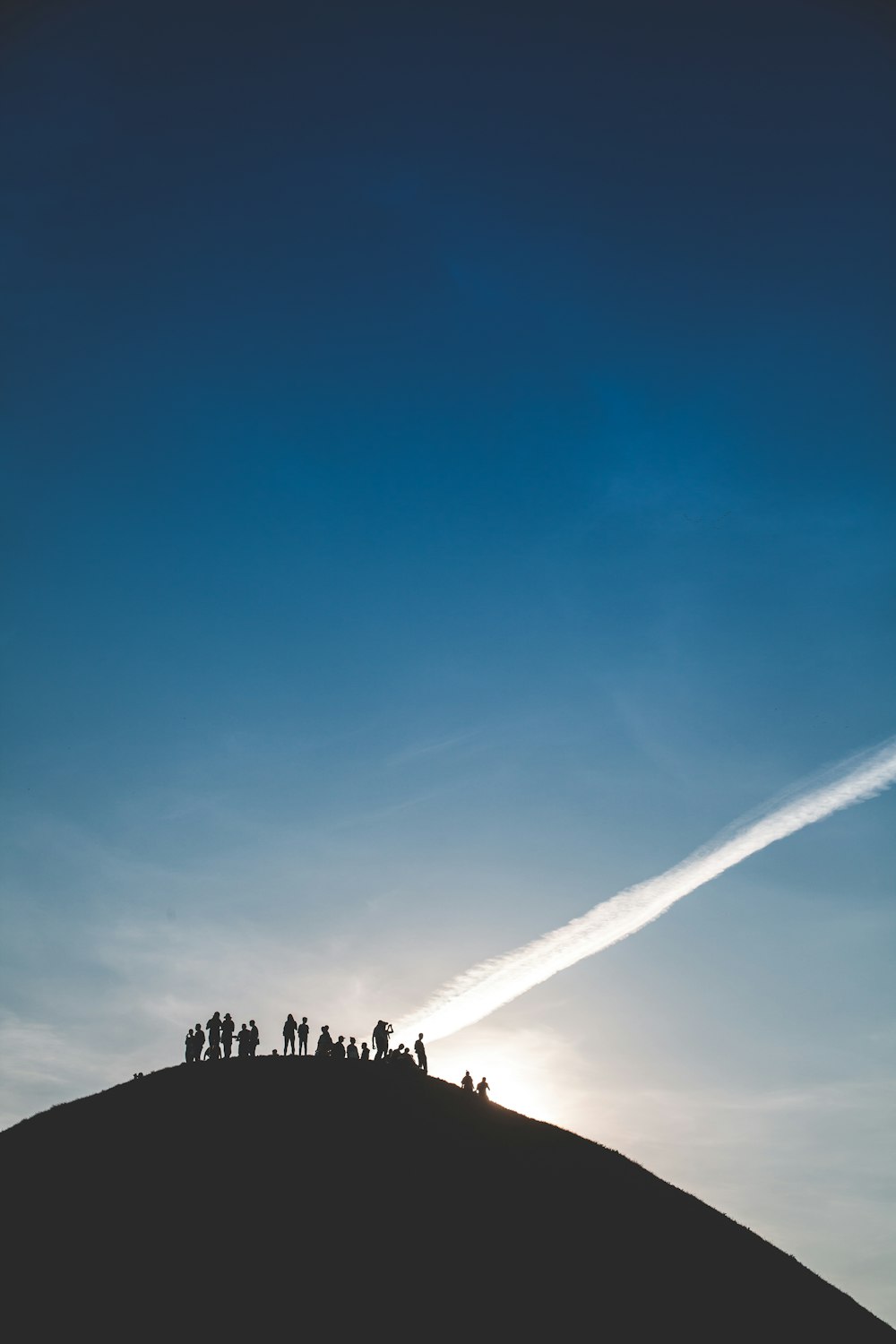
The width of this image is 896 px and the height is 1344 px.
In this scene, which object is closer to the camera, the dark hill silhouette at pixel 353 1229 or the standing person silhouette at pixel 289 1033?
the dark hill silhouette at pixel 353 1229

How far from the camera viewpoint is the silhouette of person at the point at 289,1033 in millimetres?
38094

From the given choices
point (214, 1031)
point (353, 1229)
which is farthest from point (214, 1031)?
point (353, 1229)

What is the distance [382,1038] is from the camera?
127 ft

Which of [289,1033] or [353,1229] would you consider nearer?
[353,1229]

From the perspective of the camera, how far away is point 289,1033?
125 feet

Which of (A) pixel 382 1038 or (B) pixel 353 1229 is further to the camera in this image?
(A) pixel 382 1038

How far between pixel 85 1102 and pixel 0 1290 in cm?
1070

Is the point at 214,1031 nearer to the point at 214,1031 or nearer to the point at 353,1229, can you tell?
the point at 214,1031

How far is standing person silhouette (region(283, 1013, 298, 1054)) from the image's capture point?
3809 centimetres

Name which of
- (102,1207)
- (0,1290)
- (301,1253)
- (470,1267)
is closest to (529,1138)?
(470,1267)

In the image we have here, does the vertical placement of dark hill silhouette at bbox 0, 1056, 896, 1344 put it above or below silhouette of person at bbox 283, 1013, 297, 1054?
below

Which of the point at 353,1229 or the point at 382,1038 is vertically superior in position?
the point at 382,1038

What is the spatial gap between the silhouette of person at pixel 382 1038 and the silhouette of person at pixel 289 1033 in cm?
328

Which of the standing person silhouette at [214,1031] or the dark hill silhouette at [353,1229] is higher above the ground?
the standing person silhouette at [214,1031]
